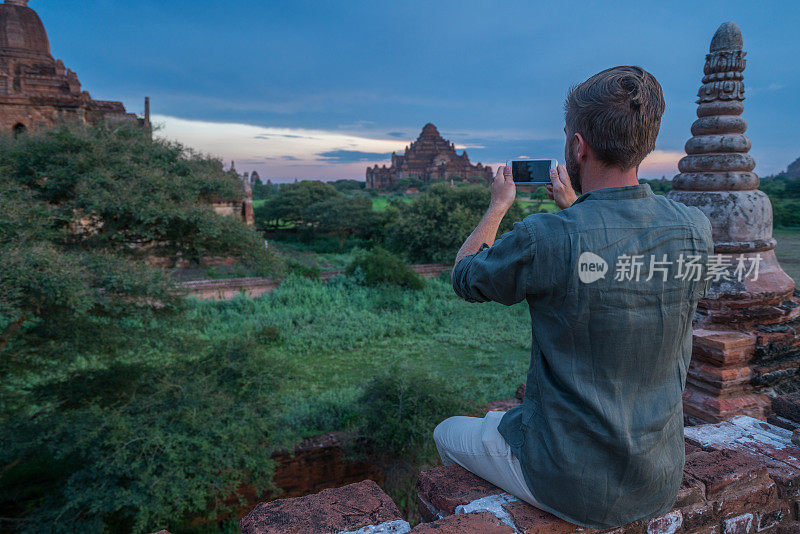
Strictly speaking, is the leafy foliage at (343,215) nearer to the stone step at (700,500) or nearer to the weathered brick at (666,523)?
the stone step at (700,500)

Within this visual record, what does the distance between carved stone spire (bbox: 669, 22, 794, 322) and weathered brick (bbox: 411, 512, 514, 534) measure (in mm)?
2320

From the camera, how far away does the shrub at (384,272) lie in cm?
1416

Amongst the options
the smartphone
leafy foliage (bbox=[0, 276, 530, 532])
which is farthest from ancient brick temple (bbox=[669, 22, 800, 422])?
leafy foliage (bbox=[0, 276, 530, 532])

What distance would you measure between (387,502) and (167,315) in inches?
191

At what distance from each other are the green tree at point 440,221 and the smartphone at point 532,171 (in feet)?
52.0

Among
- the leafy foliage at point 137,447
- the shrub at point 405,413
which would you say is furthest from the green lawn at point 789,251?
the leafy foliage at point 137,447

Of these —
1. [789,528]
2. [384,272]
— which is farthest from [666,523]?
[384,272]

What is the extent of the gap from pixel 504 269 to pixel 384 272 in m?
13.0

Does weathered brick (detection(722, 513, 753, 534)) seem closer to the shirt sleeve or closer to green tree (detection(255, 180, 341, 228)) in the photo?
the shirt sleeve

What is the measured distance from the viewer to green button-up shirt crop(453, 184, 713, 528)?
1060 mm

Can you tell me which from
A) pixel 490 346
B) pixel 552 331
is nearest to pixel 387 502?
pixel 552 331

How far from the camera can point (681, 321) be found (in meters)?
1.14

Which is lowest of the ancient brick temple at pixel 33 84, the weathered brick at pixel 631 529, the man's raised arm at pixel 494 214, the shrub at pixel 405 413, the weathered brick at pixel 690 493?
the shrub at pixel 405 413

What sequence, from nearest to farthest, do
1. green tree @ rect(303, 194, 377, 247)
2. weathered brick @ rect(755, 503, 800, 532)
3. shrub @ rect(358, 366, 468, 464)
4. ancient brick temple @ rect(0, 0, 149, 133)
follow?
1. weathered brick @ rect(755, 503, 800, 532)
2. shrub @ rect(358, 366, 468, 464)
3. ancient brick temple @ rect(0, 0, 149, 133)
4. green tree @ rect(303, 194, 377, 247)
